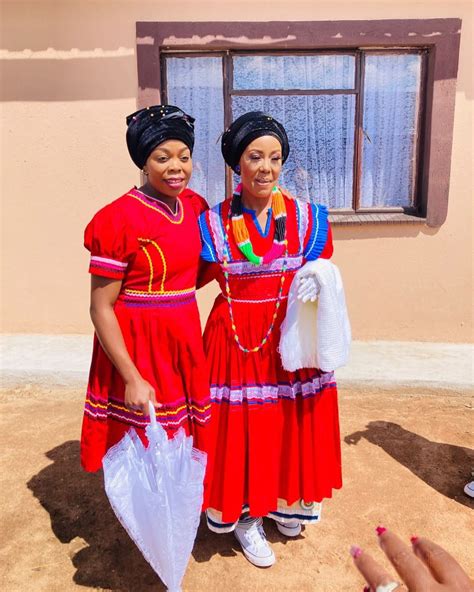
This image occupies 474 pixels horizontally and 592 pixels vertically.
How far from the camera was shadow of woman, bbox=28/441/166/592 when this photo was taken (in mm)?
2381

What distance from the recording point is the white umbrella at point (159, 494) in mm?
1929

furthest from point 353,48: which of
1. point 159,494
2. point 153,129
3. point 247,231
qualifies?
point 159,494

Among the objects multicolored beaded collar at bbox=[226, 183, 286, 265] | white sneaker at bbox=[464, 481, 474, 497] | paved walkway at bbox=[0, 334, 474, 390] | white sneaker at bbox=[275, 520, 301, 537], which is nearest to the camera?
multicolored beaded collar at bbox=[226, 183, 286, 265]

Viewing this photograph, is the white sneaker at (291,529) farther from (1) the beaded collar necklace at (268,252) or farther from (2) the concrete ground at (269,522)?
(1) the beaded collar necklace at (268,252)

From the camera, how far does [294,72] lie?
15.7ft

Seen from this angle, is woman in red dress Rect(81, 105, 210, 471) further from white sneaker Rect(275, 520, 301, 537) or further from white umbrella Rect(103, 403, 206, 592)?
white sneaker Rect(275, 520, 301, 537)

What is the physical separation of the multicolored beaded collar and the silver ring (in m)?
1.46

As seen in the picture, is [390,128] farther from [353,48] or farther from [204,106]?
→ [204,106]

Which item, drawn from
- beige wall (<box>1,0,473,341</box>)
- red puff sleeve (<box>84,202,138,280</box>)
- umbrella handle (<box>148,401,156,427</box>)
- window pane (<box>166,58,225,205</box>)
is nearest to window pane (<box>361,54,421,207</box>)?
beige wall (<box>1,0,473,341</box>)

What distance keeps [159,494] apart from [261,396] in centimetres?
61

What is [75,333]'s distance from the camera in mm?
5336

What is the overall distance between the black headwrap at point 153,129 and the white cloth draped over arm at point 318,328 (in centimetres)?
73

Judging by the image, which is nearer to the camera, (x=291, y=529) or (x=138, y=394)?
(x=138, y=394)

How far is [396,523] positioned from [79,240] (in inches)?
149
